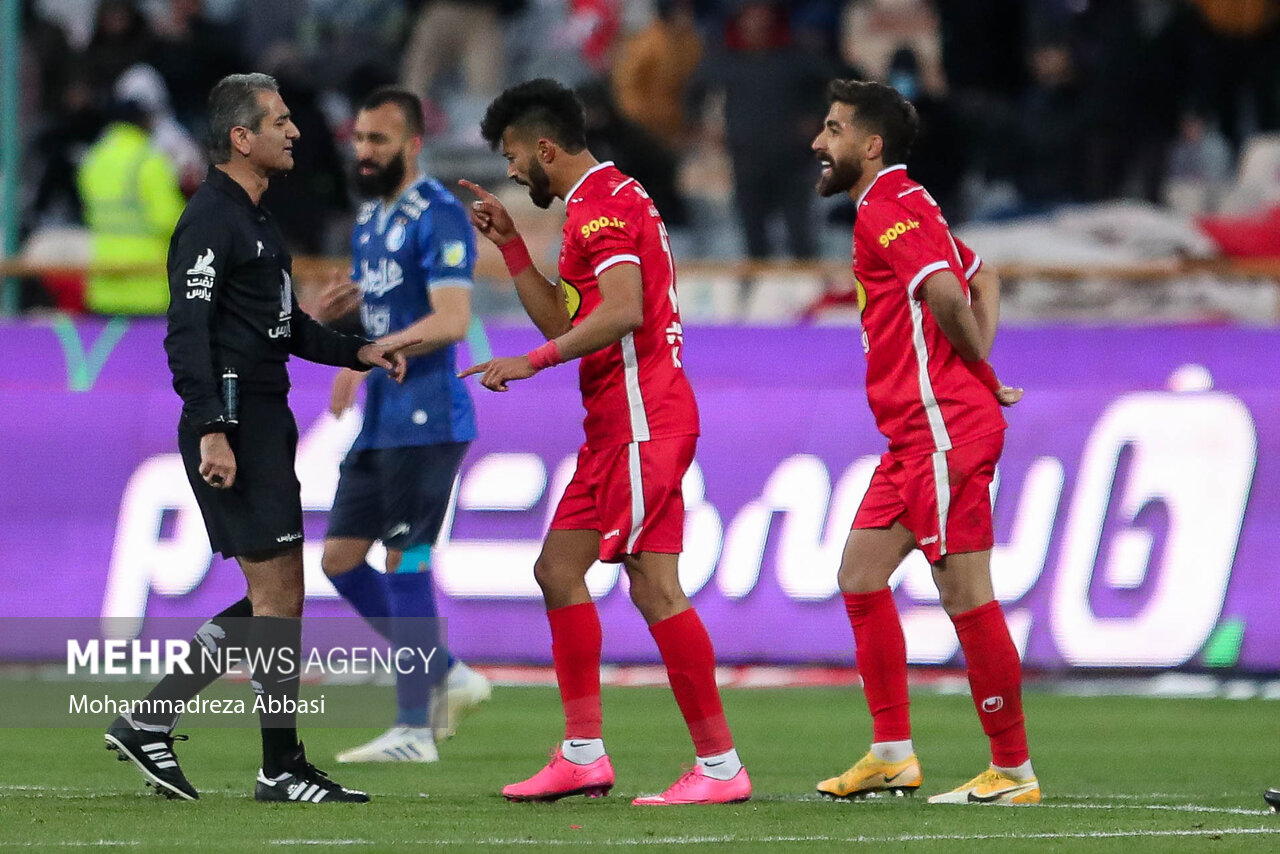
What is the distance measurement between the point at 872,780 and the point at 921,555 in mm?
3590

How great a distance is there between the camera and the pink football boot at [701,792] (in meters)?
7.24

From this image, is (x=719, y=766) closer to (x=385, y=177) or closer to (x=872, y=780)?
(x=872, y=780)

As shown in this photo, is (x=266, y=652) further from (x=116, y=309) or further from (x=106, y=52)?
(x=106, y=52)

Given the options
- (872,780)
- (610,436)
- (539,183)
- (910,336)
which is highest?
(539,183)

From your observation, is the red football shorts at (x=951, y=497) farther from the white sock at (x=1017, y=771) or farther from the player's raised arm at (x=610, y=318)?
the player's raised arm at (x=610, y=318)

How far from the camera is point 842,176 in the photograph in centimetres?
754

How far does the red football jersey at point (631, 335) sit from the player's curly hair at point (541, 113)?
15 cm

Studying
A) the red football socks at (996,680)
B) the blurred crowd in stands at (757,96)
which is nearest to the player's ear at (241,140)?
the red football socks at (996,680)

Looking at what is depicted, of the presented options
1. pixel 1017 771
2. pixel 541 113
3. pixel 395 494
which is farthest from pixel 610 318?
pixel 395 494

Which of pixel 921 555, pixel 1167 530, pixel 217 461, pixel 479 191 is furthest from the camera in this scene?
pixel 921 555

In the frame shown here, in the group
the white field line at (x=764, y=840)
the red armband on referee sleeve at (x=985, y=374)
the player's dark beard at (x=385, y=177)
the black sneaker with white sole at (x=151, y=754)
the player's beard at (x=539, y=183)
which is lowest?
the white field line at (x=764, y=840)

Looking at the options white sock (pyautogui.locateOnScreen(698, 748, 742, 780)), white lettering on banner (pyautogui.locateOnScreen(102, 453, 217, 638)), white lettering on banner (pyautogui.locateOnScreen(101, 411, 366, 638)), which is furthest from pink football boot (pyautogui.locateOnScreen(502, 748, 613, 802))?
white lettering on banner (pyautogui.locateOnScreen(102, 453, 217, 638))

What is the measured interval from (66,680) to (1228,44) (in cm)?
932

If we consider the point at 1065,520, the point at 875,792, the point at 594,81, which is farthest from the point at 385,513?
the point at 594,81
